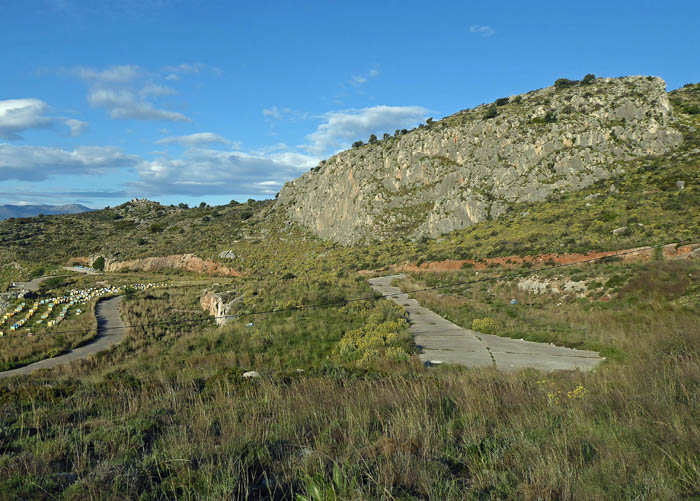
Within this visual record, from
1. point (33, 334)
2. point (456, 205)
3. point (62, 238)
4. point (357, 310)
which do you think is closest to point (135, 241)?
point (62, 238)

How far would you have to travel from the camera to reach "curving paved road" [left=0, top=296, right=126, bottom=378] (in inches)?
669

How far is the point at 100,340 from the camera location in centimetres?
2200

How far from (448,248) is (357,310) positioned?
26.8 metres

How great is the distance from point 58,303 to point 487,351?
39.3m

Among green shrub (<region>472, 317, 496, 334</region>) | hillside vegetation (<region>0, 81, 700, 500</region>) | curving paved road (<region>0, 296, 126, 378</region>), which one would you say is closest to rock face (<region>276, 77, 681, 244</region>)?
hillside vegetation (<region>0, 81, 700, 500</region>)

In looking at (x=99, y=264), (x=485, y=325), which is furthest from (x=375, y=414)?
(x=99, y=264)

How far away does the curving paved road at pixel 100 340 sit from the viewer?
1698 centimetres

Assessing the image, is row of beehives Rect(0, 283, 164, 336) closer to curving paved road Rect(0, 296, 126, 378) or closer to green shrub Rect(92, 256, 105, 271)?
curving paved road Rect(0, 296, 126, 378)

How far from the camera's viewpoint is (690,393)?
4.66 metres

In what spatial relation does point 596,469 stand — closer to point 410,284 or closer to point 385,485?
point 385,485

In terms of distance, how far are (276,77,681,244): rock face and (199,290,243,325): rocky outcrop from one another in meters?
34.8

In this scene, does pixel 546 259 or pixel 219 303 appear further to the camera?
pixel 546 259

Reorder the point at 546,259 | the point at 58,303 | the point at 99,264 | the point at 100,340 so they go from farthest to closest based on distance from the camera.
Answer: the point at 99,264 → the point at 58,303 → the point at 546,259 → the point at 100,340

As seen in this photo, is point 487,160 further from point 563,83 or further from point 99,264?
point 99,264
